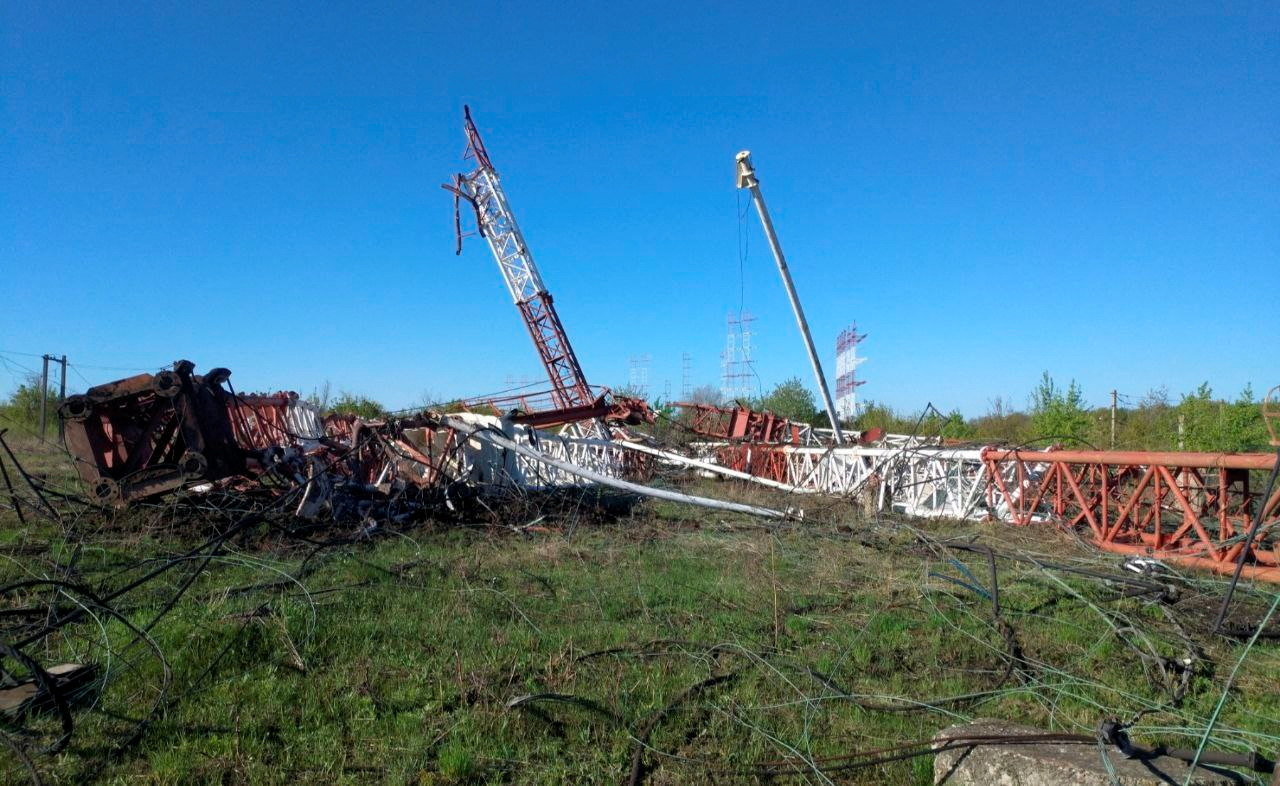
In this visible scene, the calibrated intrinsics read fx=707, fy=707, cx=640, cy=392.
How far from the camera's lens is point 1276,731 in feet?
13.4

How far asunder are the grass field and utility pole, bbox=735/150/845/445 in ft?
23.7

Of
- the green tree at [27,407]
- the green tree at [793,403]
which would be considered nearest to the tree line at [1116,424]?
the green tree at [793,403]

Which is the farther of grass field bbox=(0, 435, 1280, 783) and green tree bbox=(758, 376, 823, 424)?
green tree bbox=(758, 376, 823, 424)

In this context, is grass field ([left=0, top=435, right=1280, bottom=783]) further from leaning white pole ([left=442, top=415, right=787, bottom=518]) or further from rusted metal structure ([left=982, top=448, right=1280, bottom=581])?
leaning white pole ([left=442, top=415, right=787, bottom=518])

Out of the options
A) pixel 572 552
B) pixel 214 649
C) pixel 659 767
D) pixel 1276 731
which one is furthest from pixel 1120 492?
pixel 214 649

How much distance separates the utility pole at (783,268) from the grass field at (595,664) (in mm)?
7235

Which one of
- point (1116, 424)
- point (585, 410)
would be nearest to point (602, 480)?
point (585, 410)

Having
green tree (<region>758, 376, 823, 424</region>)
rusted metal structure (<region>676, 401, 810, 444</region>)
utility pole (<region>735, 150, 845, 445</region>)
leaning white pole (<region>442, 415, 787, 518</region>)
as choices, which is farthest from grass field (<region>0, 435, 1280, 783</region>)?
green tree (<region>758, 376, 823, 424</region>)

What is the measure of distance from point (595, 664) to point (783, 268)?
11.9 m

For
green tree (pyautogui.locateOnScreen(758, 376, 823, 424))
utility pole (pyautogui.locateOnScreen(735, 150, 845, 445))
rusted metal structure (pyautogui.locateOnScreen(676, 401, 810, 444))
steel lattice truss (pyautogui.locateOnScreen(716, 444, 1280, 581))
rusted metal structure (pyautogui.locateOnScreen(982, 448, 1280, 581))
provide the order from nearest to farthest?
rusted metal structure (pyautogui.locateOnScreen(982, 448, 1280, 581)) < steel lattice truss (pyautogui.locateOnScreen(716, 444, 1280, 581)) < utility pole (pyautogui.locateOnScreen(735, 150, 845, 445)) < rusted metal structure (pyautogui.locateOnScreen(676, 401, 810, 444)) < green tree (pyautogui.locateOnScreen(758, 376, 823, 424))

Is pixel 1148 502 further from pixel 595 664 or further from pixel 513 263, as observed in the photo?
pixel 513 263

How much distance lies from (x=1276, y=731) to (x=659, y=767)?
3.61 m

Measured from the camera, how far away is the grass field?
3.73 metres

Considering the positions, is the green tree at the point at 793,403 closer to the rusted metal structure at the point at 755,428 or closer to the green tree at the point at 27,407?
the rusted metal structure at the point at 755,428
